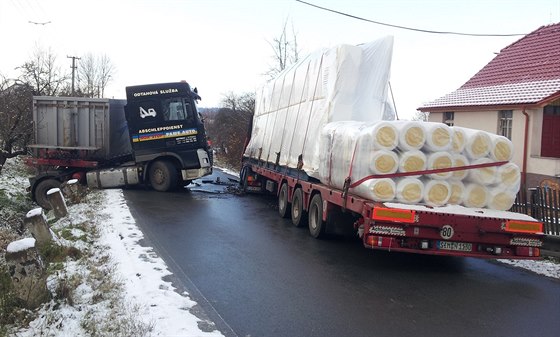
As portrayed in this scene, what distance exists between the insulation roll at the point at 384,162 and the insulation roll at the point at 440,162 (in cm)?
46

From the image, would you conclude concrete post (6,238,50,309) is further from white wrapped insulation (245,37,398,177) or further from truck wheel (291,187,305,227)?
truck wheel (291,187,305,227)

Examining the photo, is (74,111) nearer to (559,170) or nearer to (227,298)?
(227,298)

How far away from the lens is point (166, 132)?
54.9 ft

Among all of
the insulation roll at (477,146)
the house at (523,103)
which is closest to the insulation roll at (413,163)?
the insulation roll at (477,146)

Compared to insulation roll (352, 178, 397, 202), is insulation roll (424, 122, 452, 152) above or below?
above

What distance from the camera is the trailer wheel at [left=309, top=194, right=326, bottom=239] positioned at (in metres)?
9.49

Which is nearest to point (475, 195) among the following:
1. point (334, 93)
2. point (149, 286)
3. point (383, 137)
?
point (383, 137)

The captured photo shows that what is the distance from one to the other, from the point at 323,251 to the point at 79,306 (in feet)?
14.1

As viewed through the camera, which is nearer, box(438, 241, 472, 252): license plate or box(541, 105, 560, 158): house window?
box(438, 241, 472, 252): license plate

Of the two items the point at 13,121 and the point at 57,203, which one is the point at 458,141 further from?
the point at 13,121

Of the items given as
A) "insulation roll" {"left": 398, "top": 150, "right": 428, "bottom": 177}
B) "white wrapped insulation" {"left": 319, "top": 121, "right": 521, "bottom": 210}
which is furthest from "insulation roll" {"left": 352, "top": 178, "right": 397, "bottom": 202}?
"insulation roll" {"left": 398, "top": 150, "right": 428, "bottom": 177}

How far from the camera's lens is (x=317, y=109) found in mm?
10875

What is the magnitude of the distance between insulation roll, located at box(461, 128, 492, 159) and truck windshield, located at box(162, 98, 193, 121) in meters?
10.8

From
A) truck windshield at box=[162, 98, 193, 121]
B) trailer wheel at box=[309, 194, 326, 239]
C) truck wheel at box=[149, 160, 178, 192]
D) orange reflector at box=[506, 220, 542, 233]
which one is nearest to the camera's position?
orange reflector at box=[506, 220, 542, 233]
